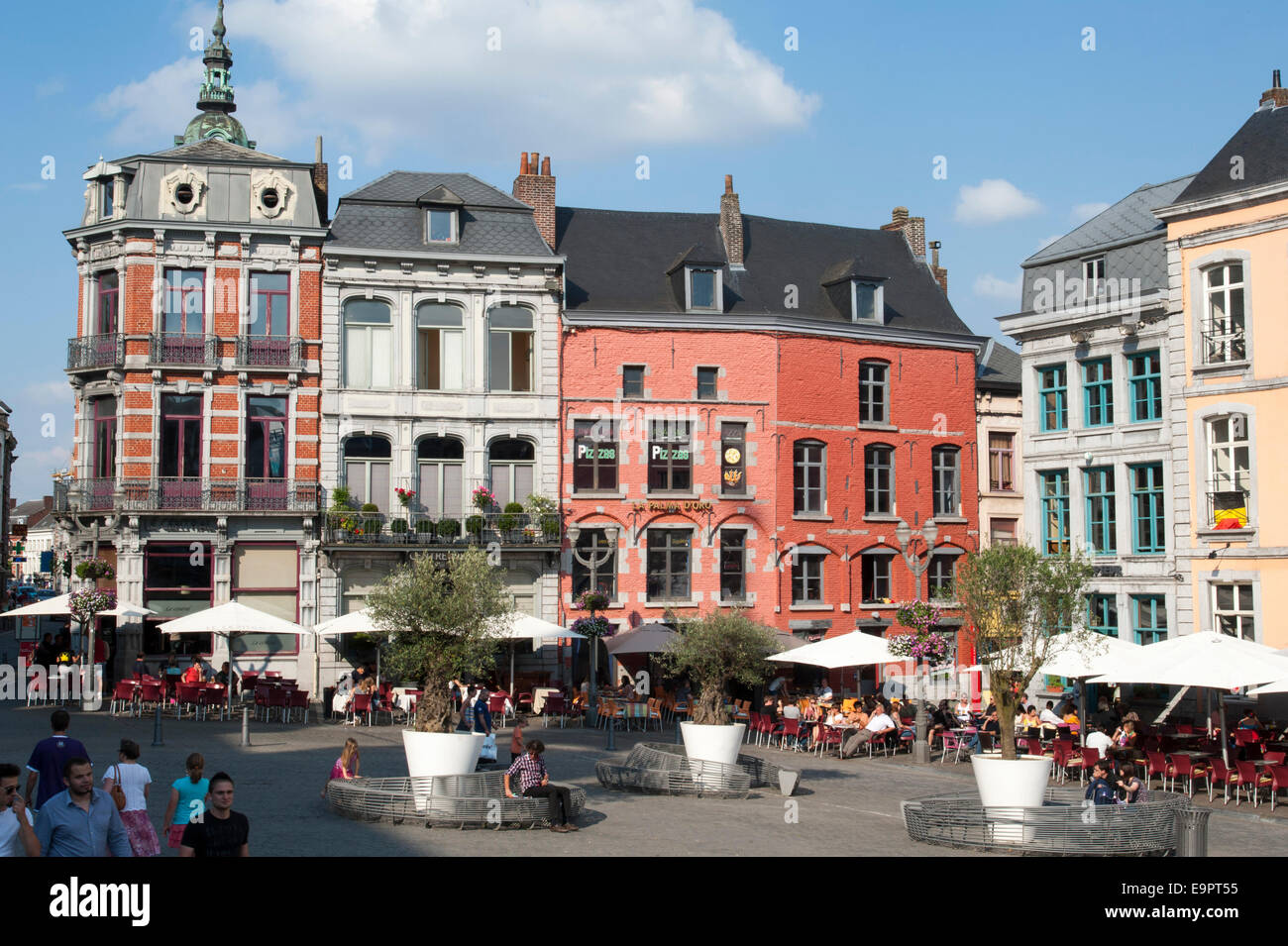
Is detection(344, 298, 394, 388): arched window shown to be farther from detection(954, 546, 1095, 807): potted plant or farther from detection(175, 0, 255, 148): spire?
detection(954, 546, 1095, 807): potted plant

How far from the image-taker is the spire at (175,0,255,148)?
45.4 meters

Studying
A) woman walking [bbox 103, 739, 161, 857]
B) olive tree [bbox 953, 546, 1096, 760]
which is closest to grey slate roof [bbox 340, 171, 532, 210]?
olive tree [bbox 953, 546, 1096, 760]

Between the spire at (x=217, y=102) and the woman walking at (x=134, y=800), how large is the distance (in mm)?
37793

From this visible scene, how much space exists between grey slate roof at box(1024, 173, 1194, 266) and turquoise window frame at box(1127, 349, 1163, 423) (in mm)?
3087

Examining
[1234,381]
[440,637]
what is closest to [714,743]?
[440,637]

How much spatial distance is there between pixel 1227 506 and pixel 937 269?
16.7 metres

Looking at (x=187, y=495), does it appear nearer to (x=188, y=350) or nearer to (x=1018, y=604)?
(x=188, y=350)

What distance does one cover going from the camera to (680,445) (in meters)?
37.2

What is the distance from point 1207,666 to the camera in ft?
69.6

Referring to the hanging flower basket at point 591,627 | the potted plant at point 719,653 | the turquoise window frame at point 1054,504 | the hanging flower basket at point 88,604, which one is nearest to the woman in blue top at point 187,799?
the potted plant at point 719,653

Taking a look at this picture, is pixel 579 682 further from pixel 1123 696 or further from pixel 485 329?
pixel 1123 696

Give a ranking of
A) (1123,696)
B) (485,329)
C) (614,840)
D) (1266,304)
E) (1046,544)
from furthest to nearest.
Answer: (485,329) → (1046,544) → (1123,696) → (1266,304) → (614,840)
